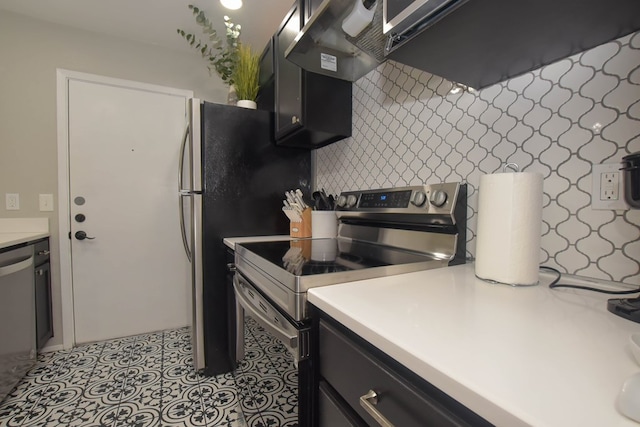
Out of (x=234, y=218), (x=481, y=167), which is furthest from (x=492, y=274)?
(x=234, y=218)

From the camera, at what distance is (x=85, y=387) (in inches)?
A: 63.7

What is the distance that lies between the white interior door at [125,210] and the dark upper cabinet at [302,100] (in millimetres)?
1182

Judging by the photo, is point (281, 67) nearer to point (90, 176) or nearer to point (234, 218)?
point (234, 218)

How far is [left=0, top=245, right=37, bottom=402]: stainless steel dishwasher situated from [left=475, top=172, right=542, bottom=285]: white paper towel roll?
217 centimetres

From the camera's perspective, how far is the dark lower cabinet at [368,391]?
0.38m

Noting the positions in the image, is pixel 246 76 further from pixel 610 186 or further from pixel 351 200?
pixel 610 186

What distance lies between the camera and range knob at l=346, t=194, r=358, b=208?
4.70 ft

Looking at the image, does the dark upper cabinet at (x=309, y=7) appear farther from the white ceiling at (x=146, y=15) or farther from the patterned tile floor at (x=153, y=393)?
the patterned tile floor at (x=153, y=393)

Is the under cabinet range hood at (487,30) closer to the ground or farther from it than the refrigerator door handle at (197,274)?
farther from it

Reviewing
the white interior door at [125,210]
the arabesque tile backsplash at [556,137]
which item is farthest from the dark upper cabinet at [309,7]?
the white interior door at [125,210]

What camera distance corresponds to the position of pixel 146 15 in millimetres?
1958


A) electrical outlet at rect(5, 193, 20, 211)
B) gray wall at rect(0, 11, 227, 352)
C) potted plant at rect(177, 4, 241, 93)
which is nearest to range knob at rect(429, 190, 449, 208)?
potted plant at rect(177, 4, 241, 93)

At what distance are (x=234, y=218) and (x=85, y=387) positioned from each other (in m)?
1.29

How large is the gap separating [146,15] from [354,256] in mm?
2251
